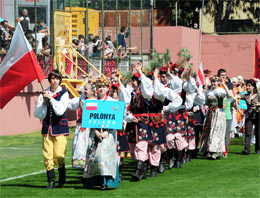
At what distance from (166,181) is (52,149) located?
2.14 m

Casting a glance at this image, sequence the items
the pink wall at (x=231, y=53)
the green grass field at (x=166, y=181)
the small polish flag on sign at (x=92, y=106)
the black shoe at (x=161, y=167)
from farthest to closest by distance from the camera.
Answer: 1. the pink wall at (x=231, y=53)
2. the black shoe at (x=161, y=167)
3. the small polish flag on sign at (x=92, y=106)
4. the green grass field at (x=166, y=181)

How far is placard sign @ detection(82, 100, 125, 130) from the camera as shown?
11.6 meters

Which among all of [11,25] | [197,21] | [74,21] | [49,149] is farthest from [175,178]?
[197,21]

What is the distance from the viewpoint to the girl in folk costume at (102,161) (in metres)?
11.4

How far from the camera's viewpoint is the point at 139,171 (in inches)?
500

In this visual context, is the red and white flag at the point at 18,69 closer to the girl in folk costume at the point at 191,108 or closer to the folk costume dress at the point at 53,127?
the folk costume dress at the point at 53,127

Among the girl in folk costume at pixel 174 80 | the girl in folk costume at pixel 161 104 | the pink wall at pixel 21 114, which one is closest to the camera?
the girl in folk costume at pixel 161 104

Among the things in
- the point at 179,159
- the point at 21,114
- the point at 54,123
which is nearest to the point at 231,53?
the point at 21,114

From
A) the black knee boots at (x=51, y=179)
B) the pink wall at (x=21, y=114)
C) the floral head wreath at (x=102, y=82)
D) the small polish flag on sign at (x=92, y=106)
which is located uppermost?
the floral head wreath at (x=102, y=82)

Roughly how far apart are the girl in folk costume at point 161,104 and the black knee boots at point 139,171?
20.1 inches

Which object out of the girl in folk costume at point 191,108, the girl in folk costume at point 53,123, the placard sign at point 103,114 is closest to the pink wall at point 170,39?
the girl in folk costume at point 191,108

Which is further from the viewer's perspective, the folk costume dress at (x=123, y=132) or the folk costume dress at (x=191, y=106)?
the folk costume dress at (x=191, y=106)

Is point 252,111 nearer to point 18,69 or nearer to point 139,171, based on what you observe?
point 139,171

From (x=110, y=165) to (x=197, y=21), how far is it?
31098 mm
